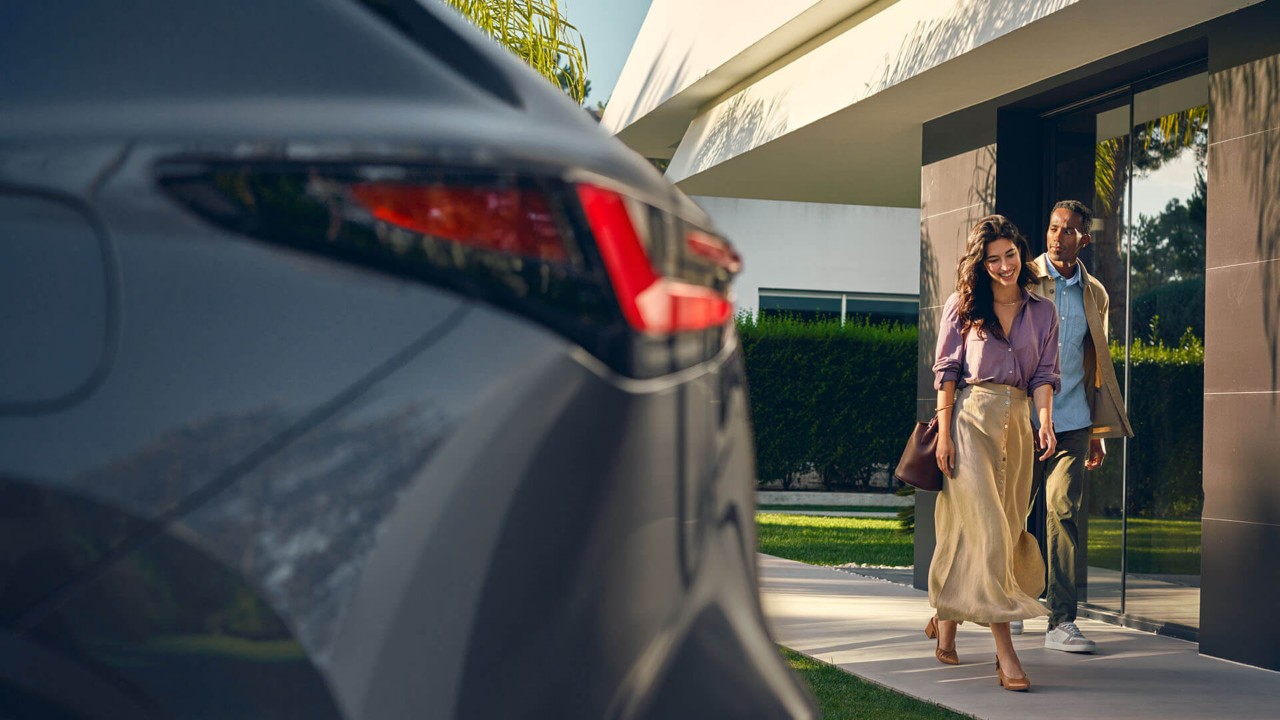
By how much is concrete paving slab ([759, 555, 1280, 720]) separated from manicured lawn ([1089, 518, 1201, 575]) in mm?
380

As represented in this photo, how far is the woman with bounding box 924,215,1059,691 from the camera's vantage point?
204 inches

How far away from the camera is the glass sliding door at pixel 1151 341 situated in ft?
22.4

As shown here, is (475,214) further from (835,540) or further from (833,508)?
(833,508)

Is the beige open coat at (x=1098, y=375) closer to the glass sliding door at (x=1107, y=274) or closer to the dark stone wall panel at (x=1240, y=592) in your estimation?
the dark stone wall panel at (x=1240, y=592)

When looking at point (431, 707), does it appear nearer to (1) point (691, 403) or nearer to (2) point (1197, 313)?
(1) point (691, 403)

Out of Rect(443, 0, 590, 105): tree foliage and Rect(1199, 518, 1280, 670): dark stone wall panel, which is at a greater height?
Rect(443, 0, 590, 105): tree foliage

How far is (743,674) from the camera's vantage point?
138 cm

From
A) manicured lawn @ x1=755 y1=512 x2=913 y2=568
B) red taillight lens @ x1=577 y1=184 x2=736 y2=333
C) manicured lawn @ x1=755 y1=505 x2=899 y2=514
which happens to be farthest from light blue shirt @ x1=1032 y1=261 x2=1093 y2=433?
manicured lawn @ x1=755 y1=505 x2=899 y2=514

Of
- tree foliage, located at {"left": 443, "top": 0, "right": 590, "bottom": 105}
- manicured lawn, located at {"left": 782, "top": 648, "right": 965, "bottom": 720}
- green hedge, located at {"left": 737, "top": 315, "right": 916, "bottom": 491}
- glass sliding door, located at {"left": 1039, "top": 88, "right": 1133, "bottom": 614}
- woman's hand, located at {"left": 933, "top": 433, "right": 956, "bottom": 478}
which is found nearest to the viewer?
manicured lawn, located at {"left": 782, "top": 648, "right": 965, "bottom": 720}

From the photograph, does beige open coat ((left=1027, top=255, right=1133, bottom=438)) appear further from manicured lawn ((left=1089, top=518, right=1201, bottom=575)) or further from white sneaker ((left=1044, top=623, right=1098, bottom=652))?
manicured lawn ((left=1089, top=518, right=1201, bottom=575))

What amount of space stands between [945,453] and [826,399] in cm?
1271

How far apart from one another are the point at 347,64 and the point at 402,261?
24 cm

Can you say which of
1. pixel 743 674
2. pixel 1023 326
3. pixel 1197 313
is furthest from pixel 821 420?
pixel 743 674

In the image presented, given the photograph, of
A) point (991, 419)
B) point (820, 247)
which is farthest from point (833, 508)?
point (991, 419)
